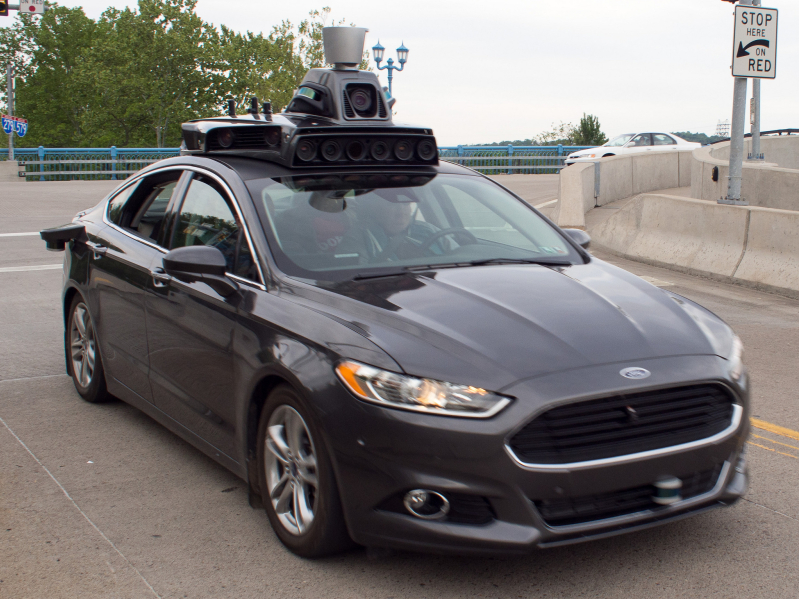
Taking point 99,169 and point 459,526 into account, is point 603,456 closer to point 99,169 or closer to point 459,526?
point 459,526

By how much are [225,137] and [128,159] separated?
33067 mm

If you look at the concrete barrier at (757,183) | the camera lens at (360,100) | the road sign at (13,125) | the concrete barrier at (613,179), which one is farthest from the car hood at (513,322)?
the road sign at (13,125)

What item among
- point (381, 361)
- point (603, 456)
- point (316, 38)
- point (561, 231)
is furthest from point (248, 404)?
point (316, 38)

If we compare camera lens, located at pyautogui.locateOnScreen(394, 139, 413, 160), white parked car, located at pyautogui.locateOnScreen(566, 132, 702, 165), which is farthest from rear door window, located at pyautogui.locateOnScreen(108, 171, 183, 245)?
white parked car, located at pyautogui.locateOnScreen(566, 132, 702, 165)

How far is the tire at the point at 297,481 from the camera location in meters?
3.39

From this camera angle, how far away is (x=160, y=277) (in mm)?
4672

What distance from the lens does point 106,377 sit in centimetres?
558

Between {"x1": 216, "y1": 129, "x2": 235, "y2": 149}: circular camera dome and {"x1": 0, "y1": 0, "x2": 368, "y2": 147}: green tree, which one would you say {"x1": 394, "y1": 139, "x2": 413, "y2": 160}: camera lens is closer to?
{"x1": 216, "y1": 129, "x2": 235, "y2": 149}: circular camera dome

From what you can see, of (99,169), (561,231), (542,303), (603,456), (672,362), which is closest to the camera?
(603,456)

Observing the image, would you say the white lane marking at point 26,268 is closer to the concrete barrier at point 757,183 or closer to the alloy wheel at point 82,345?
the alloy wheel at point 82,345

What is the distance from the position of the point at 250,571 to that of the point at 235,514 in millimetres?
607

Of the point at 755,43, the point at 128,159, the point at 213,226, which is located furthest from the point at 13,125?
the point at 213,226

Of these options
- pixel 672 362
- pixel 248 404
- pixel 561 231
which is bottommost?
pixel 248 404

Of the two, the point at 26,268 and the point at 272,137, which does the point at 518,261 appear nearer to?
the point at 272,137
